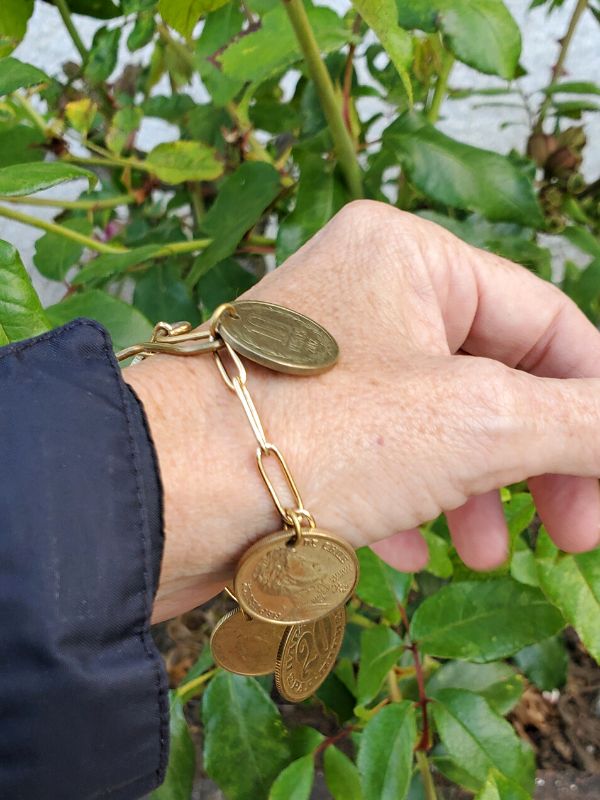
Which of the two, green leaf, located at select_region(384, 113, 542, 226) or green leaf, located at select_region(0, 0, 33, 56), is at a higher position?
green leaf, located at select_region(0, 0, 33, 56)

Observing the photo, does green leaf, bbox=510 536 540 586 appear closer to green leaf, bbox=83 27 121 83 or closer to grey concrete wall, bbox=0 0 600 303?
green leaf, bbox=83 27 121 83

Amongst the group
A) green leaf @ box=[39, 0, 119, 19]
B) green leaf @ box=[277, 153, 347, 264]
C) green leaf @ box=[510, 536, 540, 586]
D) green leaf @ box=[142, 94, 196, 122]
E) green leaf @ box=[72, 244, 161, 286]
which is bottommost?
green leaf @ box=[510, 536, 540, 586]

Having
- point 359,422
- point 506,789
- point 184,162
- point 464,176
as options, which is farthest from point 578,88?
point 506,789

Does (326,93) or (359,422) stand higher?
(326,93)

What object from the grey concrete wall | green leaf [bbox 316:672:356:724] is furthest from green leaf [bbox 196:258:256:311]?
the grey concrete wall

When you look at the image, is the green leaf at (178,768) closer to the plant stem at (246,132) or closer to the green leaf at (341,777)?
the green leaf at (341,777)

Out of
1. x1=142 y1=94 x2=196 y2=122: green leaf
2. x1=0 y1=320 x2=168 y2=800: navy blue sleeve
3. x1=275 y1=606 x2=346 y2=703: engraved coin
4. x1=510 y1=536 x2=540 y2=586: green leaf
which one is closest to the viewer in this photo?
x1=0 y1=320 x2=168 y2=800: navy blue sleeve

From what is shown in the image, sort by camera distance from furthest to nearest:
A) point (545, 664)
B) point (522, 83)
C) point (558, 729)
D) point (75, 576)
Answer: point (522, 83)
point (558, 729)
point (545, 664)
point (75, 576)

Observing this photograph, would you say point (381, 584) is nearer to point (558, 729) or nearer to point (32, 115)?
point (558, 729)

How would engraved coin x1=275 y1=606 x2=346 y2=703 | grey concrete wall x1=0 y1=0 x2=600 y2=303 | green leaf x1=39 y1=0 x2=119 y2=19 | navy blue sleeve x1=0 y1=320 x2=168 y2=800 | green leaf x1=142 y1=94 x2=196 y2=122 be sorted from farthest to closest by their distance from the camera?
grey concrete wall x1=0 y1=0 x2=600 y2=303 < green leaf x1=142 y1=94 x2=196 y2=122 < green leaf x1=39 y1=0 x2=119 y2=19 < engraved coin x1=275 y1=606 x2=346 y2=703 < navy blue sleeve x1=0 y1=320 x2=168 y2=800
